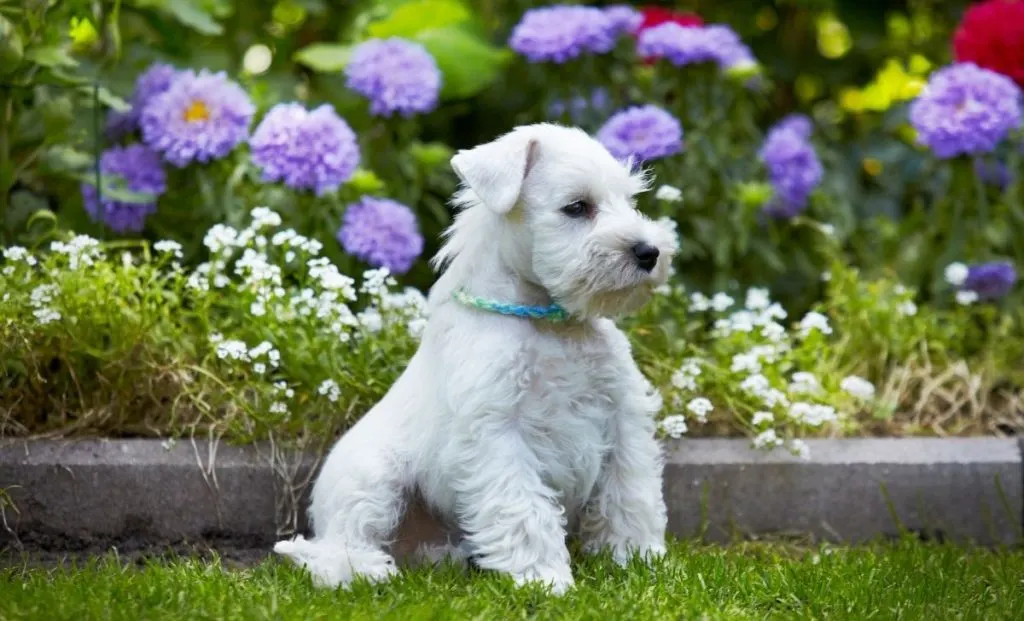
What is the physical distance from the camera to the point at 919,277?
539cm

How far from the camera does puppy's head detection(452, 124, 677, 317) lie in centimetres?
326

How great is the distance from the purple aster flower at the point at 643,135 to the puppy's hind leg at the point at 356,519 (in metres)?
1.83

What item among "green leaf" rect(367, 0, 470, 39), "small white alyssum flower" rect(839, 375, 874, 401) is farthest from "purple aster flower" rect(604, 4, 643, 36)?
"small white alyssum flower" rect(839, 375, 874, 401)

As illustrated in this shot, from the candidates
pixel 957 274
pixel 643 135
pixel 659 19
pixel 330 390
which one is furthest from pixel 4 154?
pixel 957 274

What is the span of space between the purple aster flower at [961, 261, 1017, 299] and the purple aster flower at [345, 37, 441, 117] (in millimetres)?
2224

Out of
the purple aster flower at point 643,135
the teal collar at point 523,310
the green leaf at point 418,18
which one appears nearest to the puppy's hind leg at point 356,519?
the teal collar at point 523,310

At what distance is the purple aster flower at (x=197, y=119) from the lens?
471cm

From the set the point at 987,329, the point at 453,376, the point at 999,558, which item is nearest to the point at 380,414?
the point at 453,376

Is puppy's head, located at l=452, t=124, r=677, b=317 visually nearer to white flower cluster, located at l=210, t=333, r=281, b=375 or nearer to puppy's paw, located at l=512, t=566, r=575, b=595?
puppy's paw, located at l=512, t=566, r=575, b=595

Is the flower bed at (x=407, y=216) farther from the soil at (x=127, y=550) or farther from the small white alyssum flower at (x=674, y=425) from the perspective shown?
the soil at (x=127, y=550)

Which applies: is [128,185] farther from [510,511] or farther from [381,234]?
[510,511]

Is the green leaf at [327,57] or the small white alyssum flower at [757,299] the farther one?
the green leaf at [327,57]

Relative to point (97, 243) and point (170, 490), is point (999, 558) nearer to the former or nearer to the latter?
point (170, 490)

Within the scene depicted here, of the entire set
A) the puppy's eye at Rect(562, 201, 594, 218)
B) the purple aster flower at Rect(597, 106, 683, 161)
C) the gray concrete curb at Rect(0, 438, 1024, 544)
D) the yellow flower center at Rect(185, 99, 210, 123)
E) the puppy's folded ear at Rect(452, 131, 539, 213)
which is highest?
the puppy's folded ear at Rect(452, 131, 539, 213)
